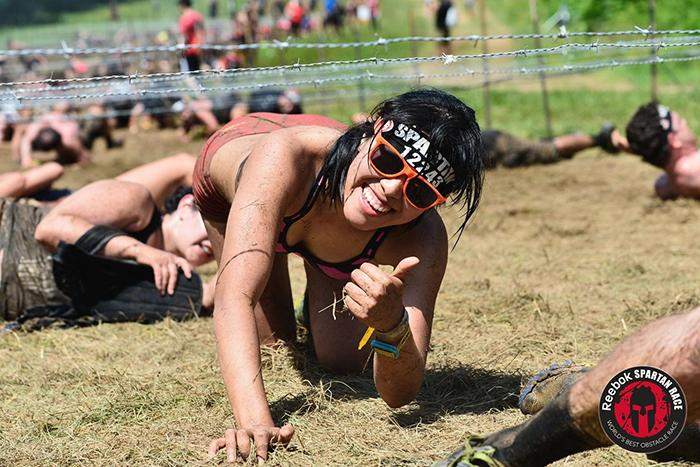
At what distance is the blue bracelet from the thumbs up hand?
14cm

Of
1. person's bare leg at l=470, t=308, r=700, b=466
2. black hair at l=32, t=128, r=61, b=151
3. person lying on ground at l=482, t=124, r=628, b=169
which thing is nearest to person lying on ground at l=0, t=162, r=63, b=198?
person's bare leg at l=470, t=308, r=700, b=466

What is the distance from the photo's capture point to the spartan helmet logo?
2.31 meters

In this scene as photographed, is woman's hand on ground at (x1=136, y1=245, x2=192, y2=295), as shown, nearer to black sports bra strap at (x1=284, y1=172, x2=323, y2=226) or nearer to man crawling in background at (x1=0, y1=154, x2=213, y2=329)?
man crawling in background at (x1=0, y1=154, x2=213, y2=329)

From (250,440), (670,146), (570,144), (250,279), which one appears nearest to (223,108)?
(570,144)

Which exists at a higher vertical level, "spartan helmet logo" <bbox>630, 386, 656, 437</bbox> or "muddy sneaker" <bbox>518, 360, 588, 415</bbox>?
"spartan helmet logo" <bbox>630, 386, 656, 437</bbox>

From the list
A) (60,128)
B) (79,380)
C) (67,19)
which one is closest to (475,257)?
(79,380)

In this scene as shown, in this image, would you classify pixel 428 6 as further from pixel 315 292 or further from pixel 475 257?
pixel 315 292

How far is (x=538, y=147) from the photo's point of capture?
32.1 ft

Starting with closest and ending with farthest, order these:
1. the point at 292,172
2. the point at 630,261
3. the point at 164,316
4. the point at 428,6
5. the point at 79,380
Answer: the point at 292,172 < the point at 79,380 < the point at 164,316 < the point at 630,261 < the point at 428,6

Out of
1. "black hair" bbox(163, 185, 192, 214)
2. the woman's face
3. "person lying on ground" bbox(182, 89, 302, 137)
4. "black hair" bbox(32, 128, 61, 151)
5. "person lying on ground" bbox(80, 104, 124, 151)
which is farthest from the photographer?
"person lying on ground" bbox(80, 104, 124, 151)

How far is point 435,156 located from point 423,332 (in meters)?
0.62

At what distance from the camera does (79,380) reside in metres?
4.16

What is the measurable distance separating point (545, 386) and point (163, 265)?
236 centimetres

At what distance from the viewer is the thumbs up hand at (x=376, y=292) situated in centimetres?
290
